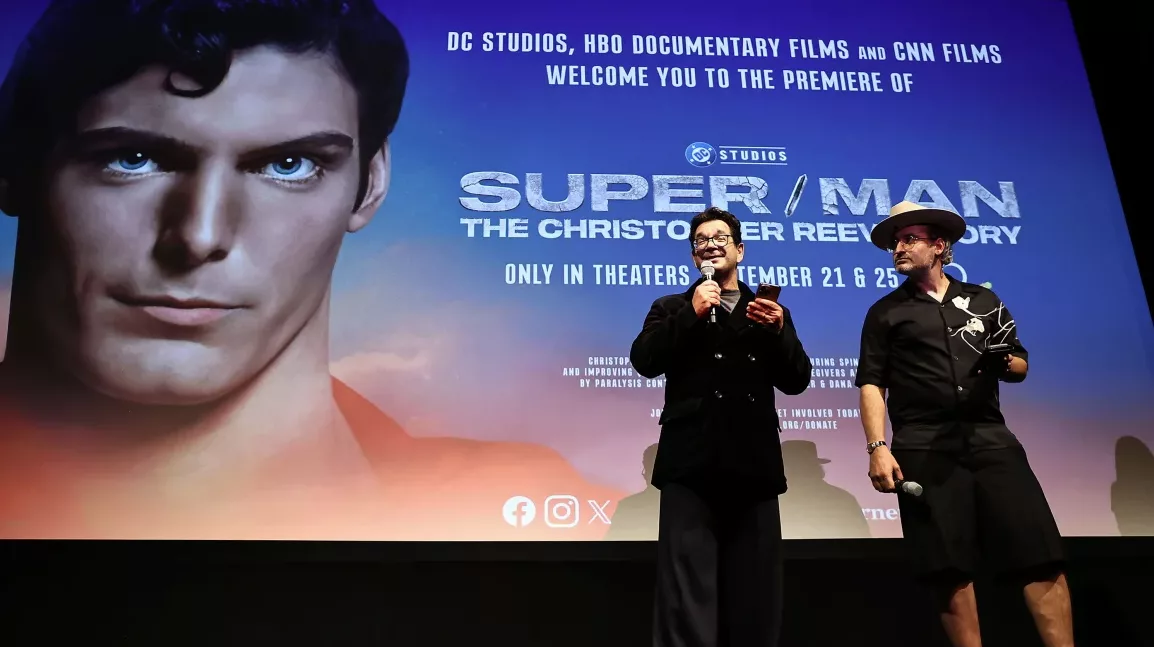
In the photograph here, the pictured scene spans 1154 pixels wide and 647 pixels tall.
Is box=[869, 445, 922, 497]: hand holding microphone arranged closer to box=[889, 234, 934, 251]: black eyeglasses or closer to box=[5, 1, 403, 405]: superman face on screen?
box=[889, 234, 934, 251]: black eyeglasses

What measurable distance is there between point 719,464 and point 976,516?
730 mm

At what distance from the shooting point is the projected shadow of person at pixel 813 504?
2734 millimetres

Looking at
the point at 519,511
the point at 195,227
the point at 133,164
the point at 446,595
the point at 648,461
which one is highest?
the point at 133,164

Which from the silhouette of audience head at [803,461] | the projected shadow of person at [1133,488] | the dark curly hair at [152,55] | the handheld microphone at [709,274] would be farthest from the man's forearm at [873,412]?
the dark curly hair at [152,55]

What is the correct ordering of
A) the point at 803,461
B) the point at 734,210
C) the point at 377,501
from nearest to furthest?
the point at 377,501 < the point at 803,461 < the point at 734,210

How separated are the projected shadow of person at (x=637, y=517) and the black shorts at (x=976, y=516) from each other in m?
0.88

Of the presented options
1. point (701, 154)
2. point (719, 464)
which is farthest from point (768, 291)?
point (701, 154)

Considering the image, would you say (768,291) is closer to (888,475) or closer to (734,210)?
(888,475)

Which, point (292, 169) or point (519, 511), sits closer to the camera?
point (519, 511)

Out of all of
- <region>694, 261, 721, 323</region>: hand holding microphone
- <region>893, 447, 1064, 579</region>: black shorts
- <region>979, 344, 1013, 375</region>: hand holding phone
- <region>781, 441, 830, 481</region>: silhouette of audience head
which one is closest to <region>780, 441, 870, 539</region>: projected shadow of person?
<region>781, 441, 830, 481</region>: silhouette of audience head

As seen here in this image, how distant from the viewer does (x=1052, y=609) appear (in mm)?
1918

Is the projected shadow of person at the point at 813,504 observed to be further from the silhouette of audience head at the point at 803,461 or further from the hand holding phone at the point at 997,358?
the hand holding phone at the point at 997,358

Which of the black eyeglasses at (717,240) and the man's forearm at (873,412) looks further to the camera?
the man's forearm at (873,412)

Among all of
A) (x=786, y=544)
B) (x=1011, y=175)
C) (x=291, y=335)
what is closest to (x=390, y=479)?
(x=291, y=335)
